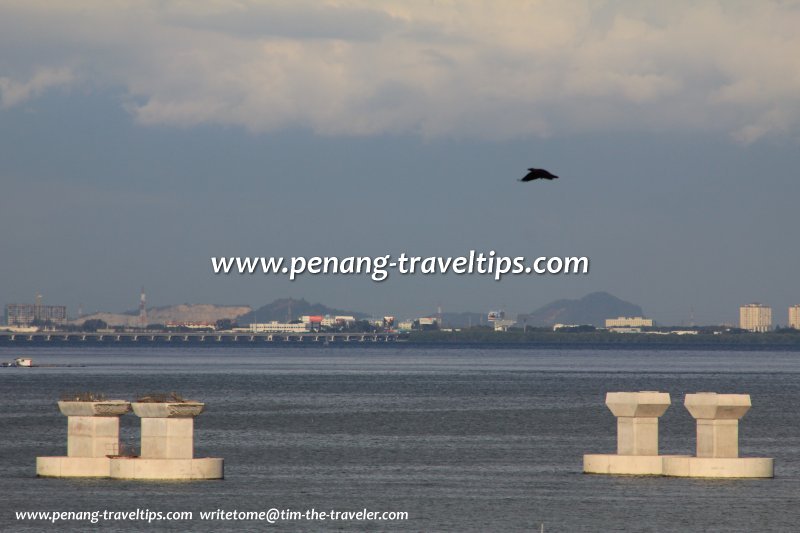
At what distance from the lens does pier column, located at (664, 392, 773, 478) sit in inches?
2478

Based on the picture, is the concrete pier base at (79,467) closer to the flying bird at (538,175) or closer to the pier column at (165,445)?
Result: the pier column at (165,445)

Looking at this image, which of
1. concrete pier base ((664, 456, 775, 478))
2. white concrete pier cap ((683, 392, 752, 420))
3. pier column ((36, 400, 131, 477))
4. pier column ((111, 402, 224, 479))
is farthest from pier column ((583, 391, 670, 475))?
pier column ((36, 400, 131, 477))

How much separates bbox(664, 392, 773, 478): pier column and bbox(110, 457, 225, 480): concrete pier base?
779 inches

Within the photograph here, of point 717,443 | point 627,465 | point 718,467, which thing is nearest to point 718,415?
point 717,443

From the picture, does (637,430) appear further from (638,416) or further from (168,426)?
(168,426)

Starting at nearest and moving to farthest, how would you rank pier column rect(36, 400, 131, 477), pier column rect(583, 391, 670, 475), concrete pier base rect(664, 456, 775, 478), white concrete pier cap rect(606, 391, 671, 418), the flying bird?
the flying bird
pier column rect(36, 400, 131, 477)
white concrete pier cap rect(606, 391, 671, 418)
pier column rect(583, 391, 670, 475)
concrete pier base rect(664, 456, 775, 478)

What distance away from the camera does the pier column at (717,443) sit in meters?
62.9

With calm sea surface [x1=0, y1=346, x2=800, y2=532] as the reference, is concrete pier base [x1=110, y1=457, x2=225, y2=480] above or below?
above

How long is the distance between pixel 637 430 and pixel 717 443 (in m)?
3.50

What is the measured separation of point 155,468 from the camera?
61500 mm

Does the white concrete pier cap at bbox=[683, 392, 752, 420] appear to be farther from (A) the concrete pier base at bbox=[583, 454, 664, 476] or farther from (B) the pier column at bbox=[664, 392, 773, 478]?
(A) the concrete pier base at bbox=[583, 454, 664, 476]

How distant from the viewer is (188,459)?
203ft

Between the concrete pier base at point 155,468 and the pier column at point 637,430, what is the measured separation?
17103 mm

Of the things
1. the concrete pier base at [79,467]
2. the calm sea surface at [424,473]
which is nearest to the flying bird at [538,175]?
the calm sea surface at [424,473]
